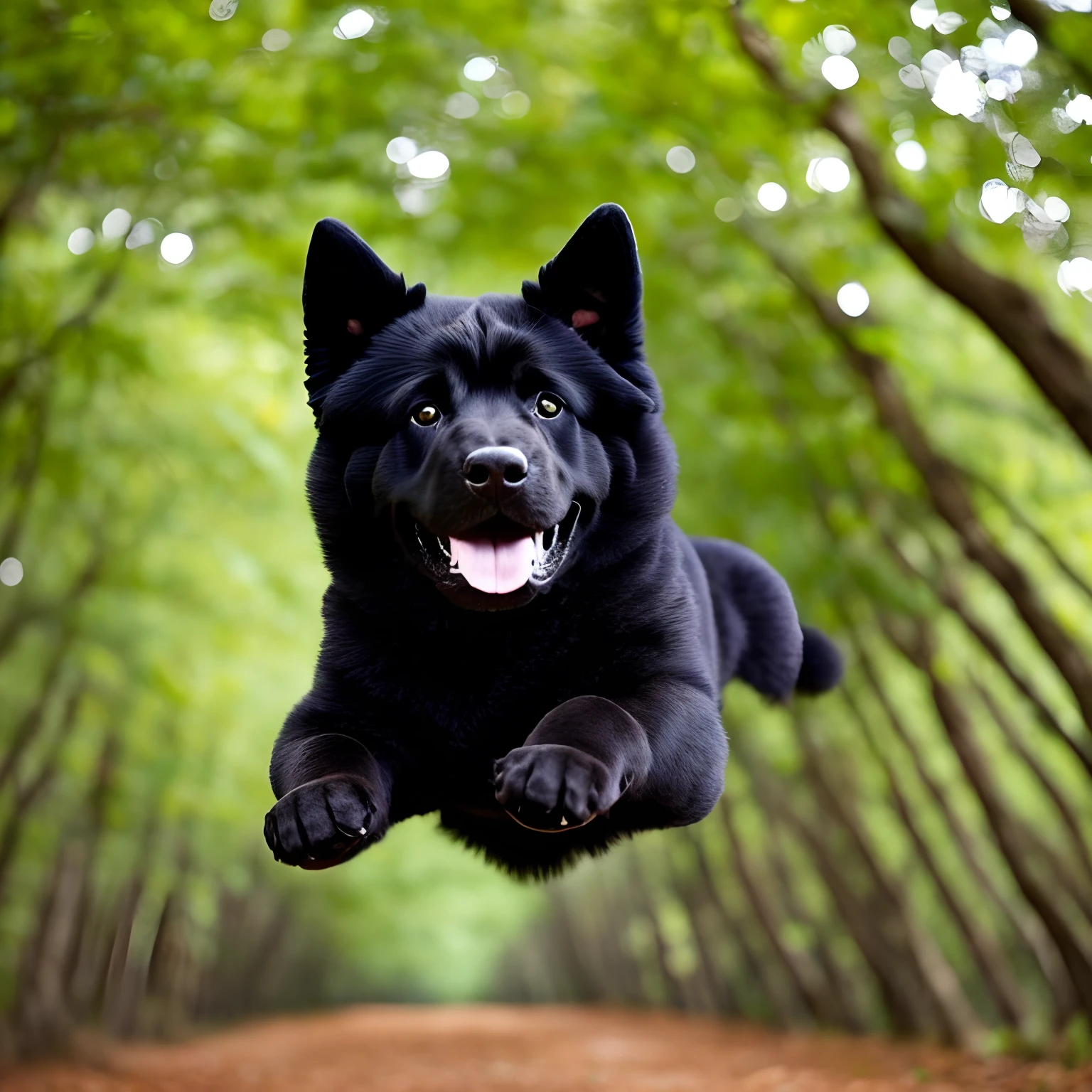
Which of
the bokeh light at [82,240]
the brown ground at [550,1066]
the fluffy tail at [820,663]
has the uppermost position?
the fluffy tail at [820,663]

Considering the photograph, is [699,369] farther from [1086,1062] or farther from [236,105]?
[1086,1062]

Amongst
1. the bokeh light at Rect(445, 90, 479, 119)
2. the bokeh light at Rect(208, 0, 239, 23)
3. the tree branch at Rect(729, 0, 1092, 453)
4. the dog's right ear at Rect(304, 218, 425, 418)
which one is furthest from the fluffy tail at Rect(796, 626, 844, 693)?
the bokeh light at Rect(445, 90, 479, 119)

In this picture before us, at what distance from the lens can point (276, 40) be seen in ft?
24.2

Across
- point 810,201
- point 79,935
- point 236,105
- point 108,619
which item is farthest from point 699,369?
point 79,935

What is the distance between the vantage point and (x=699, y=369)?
34.0 feet

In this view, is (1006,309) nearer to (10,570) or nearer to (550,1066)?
(10,570)

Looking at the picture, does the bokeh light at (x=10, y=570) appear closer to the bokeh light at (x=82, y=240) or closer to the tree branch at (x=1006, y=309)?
the bokeh light at (x=82, y=240)

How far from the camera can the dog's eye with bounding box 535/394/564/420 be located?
82.5 inches

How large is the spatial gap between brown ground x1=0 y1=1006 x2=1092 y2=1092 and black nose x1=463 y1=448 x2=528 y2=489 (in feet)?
30.6

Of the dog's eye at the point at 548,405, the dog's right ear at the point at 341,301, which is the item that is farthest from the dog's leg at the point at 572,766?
the dog's right ear at the point at 341,301

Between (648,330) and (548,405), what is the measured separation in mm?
7194

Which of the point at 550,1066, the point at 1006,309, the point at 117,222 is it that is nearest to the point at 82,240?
the point at 117,222

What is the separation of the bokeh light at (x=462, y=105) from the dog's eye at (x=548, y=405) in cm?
637

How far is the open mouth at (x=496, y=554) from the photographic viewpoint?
177 cm
